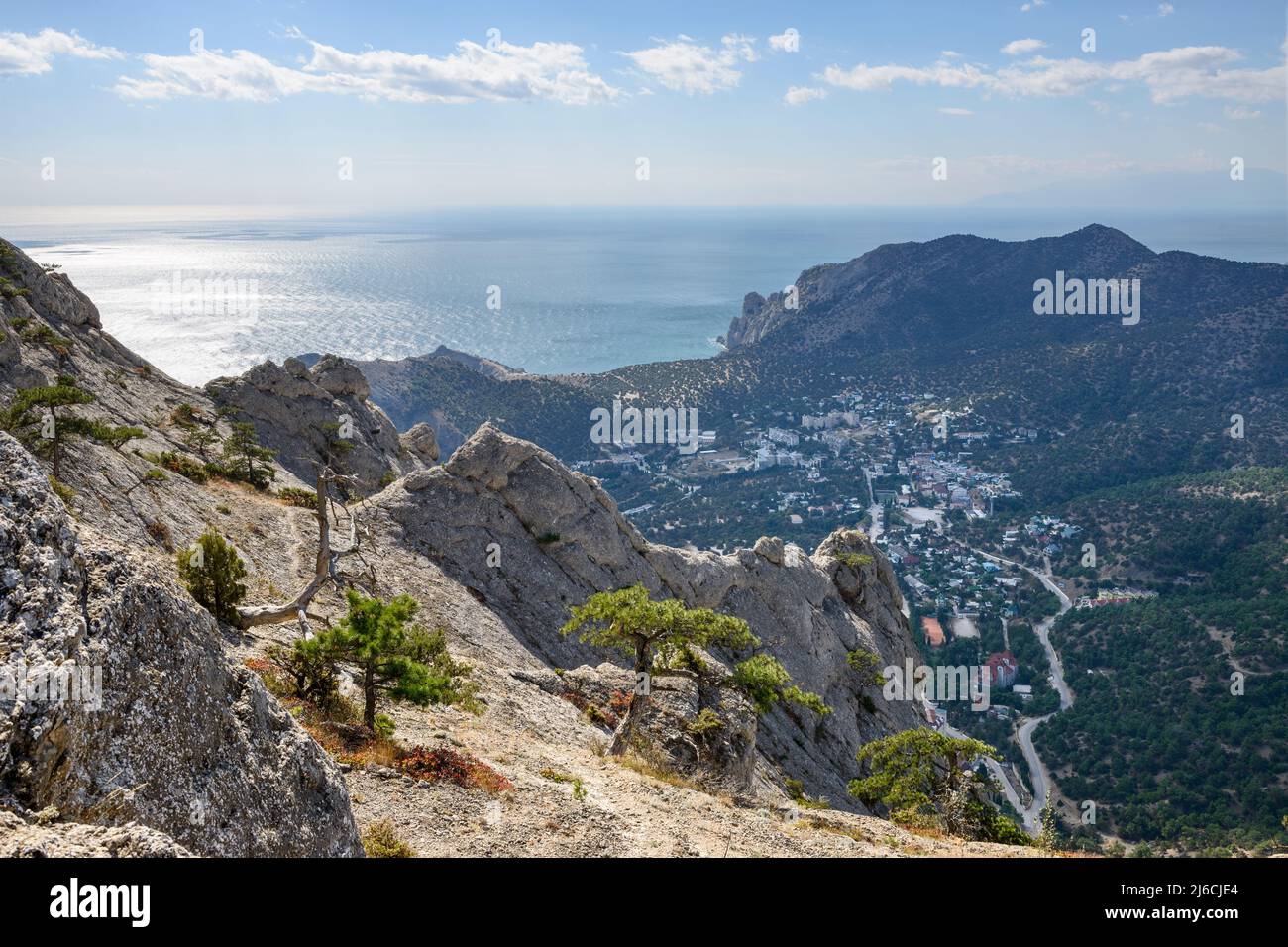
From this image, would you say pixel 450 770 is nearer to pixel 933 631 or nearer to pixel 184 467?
pixel 184 467

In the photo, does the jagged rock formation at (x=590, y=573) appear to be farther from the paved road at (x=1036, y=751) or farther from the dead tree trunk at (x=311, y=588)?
the paved road at (x=1036, y=751)

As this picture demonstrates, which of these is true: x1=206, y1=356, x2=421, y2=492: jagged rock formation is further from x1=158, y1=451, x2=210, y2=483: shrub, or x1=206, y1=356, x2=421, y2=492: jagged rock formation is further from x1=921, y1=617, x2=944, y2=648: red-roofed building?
x1=921, y1=617, x2=944, y2=648: red-roofed building

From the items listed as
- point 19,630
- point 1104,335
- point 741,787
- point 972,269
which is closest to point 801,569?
point 741,787

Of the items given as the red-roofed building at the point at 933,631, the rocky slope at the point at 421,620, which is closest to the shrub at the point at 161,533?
the rocky slope at the point at 421,620

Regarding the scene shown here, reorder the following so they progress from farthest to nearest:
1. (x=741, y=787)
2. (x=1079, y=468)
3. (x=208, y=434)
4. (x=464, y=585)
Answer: (x=1079, y=468), (x=208, y=434), (x=464, y=585), (x=741, y=787)
